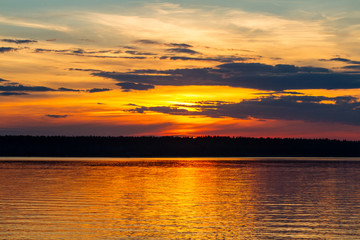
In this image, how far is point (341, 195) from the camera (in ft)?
147

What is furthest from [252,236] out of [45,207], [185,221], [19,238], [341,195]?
[341,195]

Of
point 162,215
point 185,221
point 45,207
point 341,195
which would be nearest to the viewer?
point 185,221

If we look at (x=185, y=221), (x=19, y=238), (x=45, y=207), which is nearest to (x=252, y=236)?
(x=185, y=221)

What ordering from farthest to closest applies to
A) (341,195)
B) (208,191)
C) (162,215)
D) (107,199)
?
(208,191) → (341,195) → (107,199) → (162,215)

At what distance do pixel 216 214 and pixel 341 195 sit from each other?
15958 millimetres

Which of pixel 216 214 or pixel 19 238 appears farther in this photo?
pixel 216 214

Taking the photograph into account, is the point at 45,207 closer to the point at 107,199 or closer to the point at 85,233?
the point at 107,199

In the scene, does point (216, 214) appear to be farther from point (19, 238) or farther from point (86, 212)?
point (19, 238)

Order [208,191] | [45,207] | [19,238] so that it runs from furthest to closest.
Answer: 1. [208,191]
2. [45,207]
3. [19,238]

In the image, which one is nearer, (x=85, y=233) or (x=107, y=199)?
(x=85, y=233)

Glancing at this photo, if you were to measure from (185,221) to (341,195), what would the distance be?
19.4 meters

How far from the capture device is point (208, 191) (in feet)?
159

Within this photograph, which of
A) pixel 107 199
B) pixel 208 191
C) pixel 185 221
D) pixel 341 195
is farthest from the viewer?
pixel 208 191

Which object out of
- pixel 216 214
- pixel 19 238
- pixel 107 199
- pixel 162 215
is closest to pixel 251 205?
pixel 216 214
